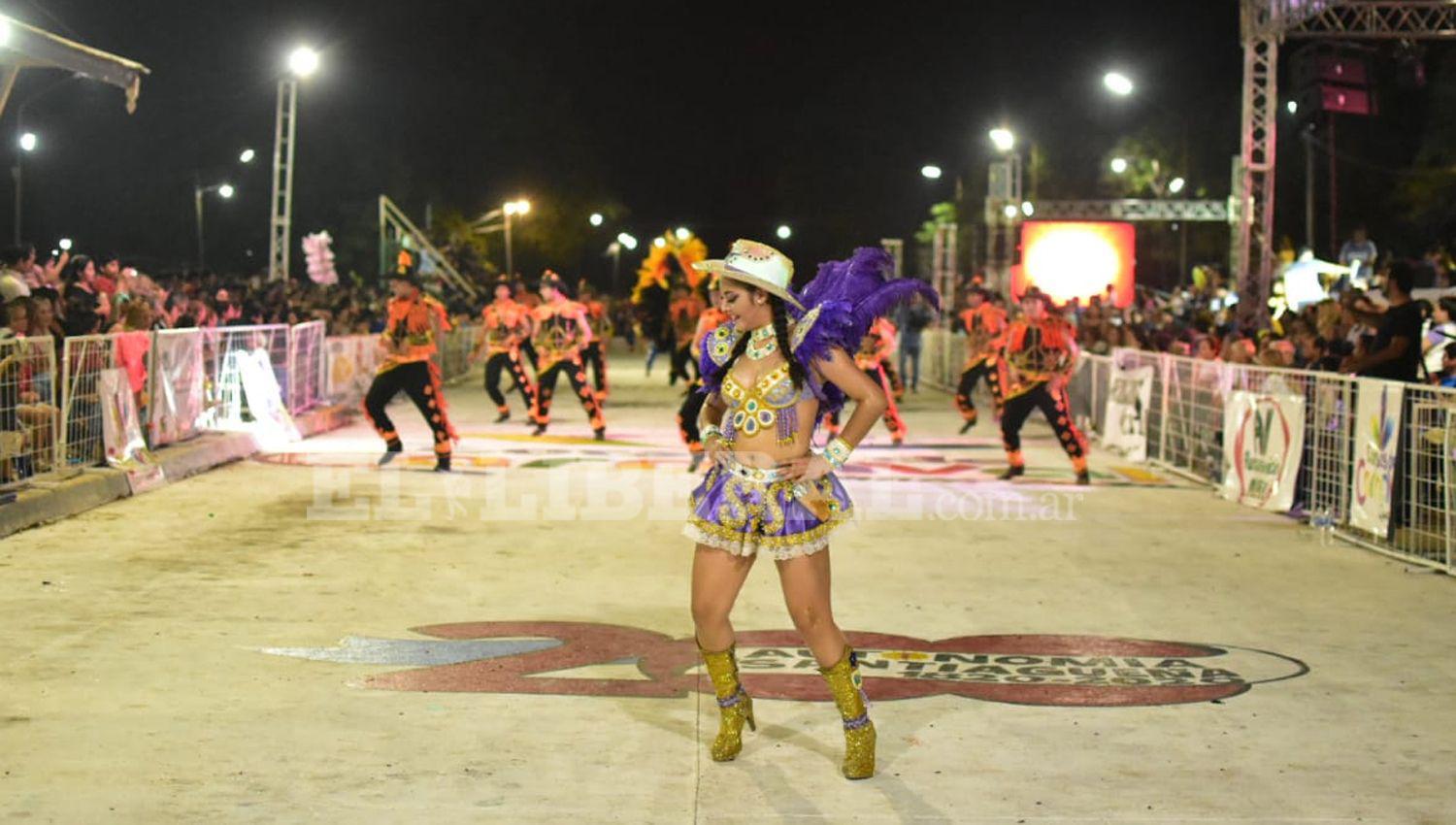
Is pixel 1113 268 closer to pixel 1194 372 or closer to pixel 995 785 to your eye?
pixel 1194 372

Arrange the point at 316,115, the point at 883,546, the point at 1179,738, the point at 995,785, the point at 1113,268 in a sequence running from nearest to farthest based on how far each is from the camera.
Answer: the point at 995,785
the point at 1179,738
the point at 883,546
the point at 1113,268
the point at 316,115

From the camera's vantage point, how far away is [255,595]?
30.6ft

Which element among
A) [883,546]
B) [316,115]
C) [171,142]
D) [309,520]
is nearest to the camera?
[883,546]

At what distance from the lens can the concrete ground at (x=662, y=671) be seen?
560cm

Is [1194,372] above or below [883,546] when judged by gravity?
above

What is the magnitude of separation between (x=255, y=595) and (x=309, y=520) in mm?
3301

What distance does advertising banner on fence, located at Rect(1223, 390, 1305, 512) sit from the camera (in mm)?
13570

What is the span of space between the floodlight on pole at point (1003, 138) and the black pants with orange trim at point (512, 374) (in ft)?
56.5

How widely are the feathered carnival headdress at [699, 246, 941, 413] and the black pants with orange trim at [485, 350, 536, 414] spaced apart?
48.4ft

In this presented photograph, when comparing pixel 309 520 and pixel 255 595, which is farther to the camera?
pixel 309 520

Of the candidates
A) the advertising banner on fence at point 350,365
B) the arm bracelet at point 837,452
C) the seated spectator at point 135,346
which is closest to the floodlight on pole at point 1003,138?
the advertising banner on fence at point 350,365

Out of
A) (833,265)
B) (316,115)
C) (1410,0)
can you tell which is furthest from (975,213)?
(833,265)

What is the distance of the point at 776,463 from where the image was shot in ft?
20.0

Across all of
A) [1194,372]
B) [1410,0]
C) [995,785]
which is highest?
[1410,0]
